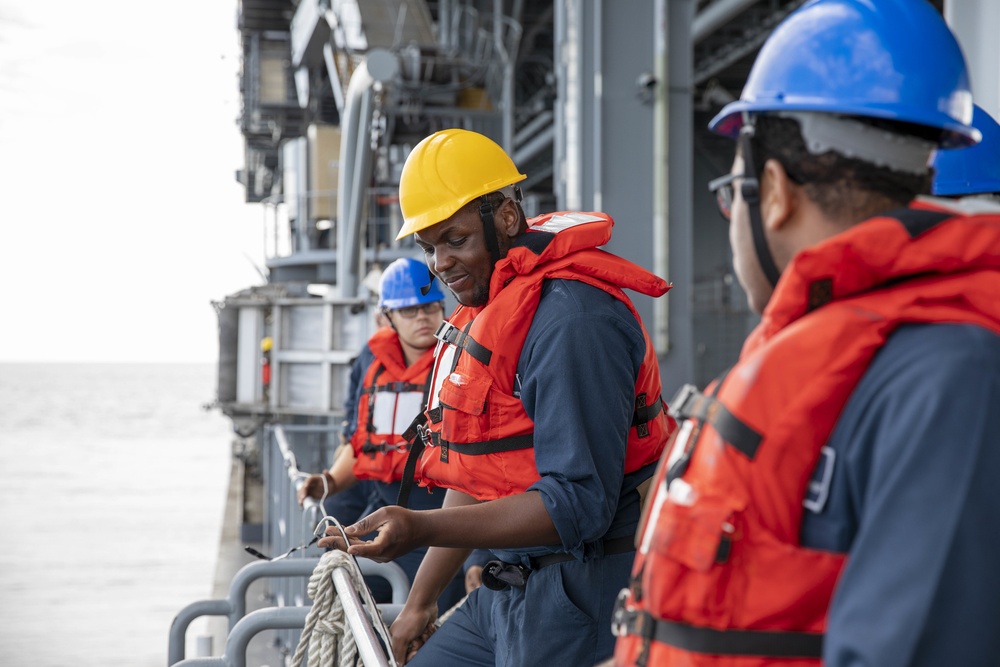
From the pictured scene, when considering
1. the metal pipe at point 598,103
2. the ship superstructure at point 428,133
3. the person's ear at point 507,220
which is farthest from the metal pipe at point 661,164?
the person's ear at point 507,220

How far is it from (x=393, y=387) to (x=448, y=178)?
272cm

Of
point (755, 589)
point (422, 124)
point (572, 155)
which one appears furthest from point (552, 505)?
point (422, 124)

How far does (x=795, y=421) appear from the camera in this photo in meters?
1.23

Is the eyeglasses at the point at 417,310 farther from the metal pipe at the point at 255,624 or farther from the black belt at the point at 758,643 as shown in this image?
the black belt at the point at 758,643

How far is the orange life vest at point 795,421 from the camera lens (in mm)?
1226

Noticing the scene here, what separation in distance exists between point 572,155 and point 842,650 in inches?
258

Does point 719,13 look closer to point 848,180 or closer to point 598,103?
point 598,103

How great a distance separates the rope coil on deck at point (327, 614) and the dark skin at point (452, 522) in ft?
0.29

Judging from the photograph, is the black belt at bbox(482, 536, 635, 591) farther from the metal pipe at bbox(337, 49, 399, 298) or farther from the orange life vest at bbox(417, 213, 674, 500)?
the metal pipe at bbox(337, 49, 399, 298)

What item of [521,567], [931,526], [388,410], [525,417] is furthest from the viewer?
[388,410]

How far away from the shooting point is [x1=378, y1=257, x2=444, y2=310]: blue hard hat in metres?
5.22

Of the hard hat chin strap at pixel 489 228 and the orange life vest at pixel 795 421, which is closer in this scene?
the orange life vest at pixel 795 421

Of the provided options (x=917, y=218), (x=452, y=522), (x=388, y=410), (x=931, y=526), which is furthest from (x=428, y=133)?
(x=931, y=526)

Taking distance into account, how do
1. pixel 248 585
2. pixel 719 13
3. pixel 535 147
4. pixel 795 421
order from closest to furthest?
pixel 795 421 < pixel 248 585 < pixel 719 13 < pixel 535 147
